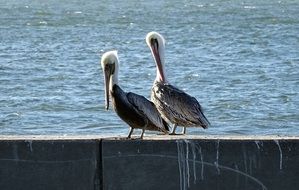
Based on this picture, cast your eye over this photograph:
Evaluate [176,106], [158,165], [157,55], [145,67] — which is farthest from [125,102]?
[145,67]

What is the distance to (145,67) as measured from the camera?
27.4 m

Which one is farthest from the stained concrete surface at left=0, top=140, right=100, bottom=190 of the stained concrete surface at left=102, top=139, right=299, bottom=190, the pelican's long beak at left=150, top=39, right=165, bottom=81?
the pelican's long beak at left=150, top=39, right=165, bottom=81

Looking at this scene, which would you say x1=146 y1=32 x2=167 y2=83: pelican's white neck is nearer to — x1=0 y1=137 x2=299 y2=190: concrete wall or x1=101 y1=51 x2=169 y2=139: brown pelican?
x1=101 y1=51 x2=169 y2=139: brown pelican

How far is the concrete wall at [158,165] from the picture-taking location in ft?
23.0

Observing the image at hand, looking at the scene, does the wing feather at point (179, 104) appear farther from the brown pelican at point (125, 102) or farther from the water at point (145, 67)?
the water at point (145, 67)

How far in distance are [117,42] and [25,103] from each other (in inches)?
625

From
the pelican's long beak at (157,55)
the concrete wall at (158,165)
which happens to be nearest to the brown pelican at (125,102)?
the concrete wall at (158,165)

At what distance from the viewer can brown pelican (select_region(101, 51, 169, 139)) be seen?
27.2 ft

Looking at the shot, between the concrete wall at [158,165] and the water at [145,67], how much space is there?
30.2 feet

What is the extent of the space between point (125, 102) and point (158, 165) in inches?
53.0

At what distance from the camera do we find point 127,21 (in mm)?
48281

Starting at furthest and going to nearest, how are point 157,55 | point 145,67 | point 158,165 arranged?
point 145,67 → point 157,55 → point 158,165

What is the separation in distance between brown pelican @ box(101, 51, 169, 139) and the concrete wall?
48.4 inches

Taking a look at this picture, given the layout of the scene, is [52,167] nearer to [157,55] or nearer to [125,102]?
[125,102]
